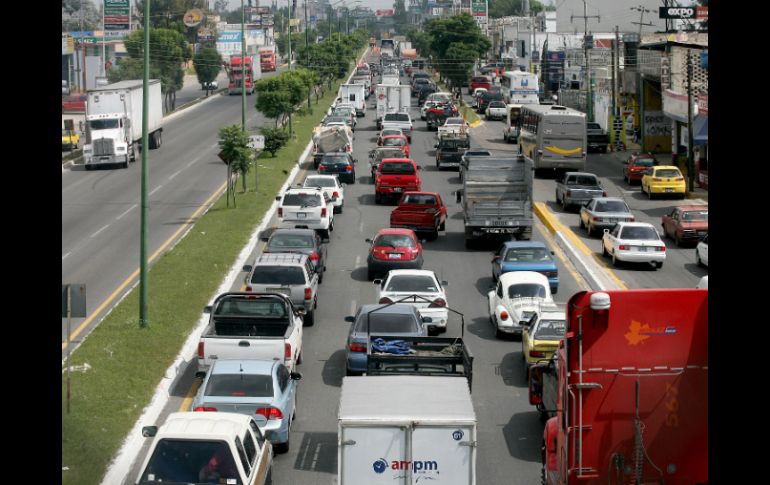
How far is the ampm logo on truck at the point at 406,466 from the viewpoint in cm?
1247

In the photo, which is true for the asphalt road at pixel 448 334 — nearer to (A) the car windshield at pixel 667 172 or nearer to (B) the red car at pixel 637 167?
(A) the car windshield at pixel 667 172

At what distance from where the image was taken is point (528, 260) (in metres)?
30.4

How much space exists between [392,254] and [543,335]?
1068cm

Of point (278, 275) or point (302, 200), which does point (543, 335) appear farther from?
point (302, 200)

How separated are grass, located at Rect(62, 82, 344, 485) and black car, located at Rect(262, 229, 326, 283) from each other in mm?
1649

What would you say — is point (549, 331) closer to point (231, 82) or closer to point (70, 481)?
point (70, 481)

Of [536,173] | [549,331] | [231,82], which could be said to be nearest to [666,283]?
[549,331]

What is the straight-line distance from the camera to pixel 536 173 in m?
57.3

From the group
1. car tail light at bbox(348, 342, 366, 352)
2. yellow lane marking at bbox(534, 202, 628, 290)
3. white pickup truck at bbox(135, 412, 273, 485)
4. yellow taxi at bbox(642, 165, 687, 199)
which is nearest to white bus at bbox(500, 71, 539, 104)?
yellow taxi at bbox(642, 165, 687, 199)

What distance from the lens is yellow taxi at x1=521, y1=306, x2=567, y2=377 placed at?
Result: 21.4 m

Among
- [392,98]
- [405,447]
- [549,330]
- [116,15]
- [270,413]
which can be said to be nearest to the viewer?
[405,447]

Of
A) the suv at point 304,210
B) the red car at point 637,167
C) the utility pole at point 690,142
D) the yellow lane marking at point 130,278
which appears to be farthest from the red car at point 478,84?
the suv at point 304,210

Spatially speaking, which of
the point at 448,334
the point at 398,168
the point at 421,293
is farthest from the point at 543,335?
Result: the point at 398,168

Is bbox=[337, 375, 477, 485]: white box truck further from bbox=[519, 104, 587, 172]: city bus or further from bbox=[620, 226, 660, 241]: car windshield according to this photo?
bbox=[519, 104, 587, 172]: city bus
